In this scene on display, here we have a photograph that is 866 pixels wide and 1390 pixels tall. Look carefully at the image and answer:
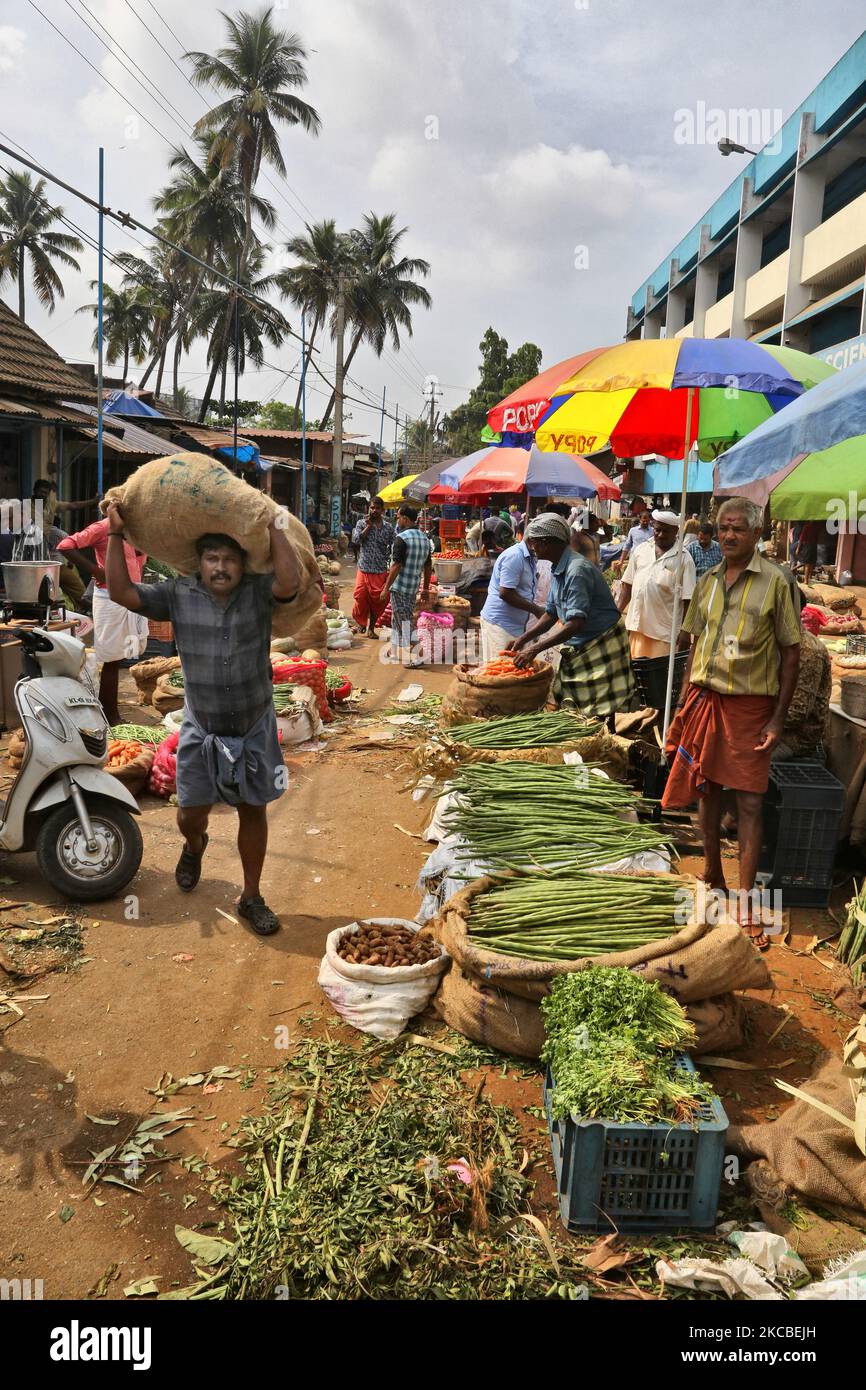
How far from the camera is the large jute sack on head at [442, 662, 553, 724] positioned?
6.13 metres

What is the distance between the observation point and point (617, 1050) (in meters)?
2.68

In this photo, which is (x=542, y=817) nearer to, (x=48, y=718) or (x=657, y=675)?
(x=48, y=718)

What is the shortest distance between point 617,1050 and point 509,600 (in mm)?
5519

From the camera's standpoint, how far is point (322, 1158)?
2.73m

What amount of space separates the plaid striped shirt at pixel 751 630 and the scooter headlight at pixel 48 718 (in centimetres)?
333

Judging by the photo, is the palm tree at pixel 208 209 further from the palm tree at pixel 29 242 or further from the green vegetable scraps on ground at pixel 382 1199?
the green vegetable scraps on ground at pixel 382 1199

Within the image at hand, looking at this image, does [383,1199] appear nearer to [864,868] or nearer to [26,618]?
[864,868]

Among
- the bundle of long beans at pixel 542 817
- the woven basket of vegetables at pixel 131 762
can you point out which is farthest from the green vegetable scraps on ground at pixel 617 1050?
the woven basket of vegetables at pixel 131 762

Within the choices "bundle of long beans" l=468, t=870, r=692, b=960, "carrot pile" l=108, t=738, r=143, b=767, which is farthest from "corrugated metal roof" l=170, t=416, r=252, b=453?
"bundle of long beans" l=468, t=870, r=692, b=960

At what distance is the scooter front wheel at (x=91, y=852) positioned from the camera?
177 inches

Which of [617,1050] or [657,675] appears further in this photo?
[657,675]

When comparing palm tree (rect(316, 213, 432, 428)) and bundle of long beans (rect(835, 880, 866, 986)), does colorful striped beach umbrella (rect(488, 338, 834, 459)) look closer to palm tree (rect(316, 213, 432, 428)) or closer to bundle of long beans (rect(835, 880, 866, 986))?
bundle of long beans (rect(835, 880, 866, 986))

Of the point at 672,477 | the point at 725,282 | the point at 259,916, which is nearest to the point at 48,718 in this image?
the point at 259,916
